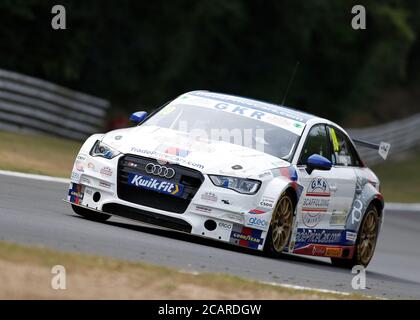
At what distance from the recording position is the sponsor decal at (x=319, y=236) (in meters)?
12.1

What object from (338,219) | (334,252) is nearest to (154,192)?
(338,219)

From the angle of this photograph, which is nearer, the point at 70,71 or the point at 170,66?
the point at 70,71

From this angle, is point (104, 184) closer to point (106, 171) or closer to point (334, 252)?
point (106, 171)

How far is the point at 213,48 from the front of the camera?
36.6m

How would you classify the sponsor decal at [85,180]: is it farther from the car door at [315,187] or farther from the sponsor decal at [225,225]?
the car door at [315,187]

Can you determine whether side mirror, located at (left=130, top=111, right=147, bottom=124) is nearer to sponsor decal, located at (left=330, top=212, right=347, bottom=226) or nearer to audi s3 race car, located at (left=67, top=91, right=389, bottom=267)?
audi s3 race car, located at (left=67, top=91, right=389, bottom=267)

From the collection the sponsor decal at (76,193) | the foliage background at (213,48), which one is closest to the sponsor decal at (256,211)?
the sponsor decal at (76,193)

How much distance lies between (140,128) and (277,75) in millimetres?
26507

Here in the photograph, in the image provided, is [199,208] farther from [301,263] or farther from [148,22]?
[148,22]

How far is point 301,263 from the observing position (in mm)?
12328

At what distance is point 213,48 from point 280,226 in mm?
25395

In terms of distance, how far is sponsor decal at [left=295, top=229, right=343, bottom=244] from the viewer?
39.8 feet

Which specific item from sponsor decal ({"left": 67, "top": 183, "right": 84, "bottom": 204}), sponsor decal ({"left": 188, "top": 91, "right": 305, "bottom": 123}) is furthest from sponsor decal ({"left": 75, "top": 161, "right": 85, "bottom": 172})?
sponsor decal ({"left": 188, "top": 91, "right": 305, "bottom": 123})
